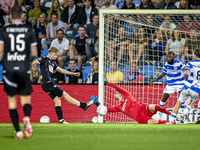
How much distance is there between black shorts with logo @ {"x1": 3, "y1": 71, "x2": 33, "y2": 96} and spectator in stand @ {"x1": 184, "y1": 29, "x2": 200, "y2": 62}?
24.4 ft

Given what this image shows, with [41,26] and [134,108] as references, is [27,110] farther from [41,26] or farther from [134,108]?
[41,26]

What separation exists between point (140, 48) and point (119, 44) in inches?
28.9

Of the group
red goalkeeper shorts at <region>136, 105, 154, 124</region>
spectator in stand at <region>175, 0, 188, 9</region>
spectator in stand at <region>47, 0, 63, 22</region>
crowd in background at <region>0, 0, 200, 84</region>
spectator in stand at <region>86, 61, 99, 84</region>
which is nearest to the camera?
red goalkeeper shorts at <region>136, 105, 154, 124</region>

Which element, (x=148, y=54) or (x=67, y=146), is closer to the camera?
(x=67, y=146)

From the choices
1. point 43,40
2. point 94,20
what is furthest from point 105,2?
point 43,40

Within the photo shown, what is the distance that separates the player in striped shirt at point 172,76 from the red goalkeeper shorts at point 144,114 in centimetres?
180

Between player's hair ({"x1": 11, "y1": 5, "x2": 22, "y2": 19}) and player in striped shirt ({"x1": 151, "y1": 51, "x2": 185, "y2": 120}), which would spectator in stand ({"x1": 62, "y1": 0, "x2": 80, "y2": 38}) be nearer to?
player in striped shirt ({"x1": 151, "y1": 51, "x2": 185, "y2": 120})

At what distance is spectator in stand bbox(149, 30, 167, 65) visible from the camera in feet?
37.1

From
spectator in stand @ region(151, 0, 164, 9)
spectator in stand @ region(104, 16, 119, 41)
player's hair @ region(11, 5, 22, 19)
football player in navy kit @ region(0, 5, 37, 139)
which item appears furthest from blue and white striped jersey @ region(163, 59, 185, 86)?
player's hair @ region(11, 5, 22, 19)

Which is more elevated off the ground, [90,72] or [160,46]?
[160,46]

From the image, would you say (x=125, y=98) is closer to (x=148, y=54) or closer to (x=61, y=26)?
(x=148, y=54)

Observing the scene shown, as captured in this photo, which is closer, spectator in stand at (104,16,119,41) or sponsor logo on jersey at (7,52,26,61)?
sponsor logo on jersey at (7,52,26,61)

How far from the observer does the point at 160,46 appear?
11.4 m

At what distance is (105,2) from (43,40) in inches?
103
